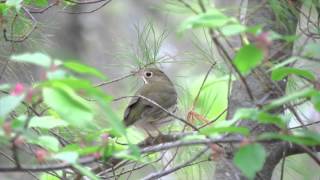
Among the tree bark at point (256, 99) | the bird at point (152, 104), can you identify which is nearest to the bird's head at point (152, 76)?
the bird at point (152, 104)

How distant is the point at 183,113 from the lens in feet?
10.9

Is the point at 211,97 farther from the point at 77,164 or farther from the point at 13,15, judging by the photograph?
the point at 77,164

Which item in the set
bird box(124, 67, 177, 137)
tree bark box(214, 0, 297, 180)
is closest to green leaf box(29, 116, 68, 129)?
tree bark box(214, 0, 297, 180)

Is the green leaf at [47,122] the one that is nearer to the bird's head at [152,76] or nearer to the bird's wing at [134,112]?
the bird's wing at [134,112]

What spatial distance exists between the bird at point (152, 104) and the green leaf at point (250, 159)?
1.51 meters

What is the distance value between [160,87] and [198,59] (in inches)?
24.5

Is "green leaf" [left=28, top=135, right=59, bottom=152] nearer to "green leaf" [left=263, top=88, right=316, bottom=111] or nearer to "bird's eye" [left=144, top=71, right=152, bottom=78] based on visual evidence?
"green leaf" [left=263, top=88, right=316, bottom=111]

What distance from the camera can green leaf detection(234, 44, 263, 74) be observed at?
152 centimetres

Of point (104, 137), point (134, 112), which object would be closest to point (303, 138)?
point (104, 137)

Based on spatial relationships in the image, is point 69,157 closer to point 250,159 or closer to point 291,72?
point 250,159

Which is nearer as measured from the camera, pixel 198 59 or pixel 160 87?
pixel 198 59

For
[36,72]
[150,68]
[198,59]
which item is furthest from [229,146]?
[36,72]

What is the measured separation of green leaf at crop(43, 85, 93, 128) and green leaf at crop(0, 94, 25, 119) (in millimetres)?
99

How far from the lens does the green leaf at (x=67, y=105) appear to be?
1404 millimetres
